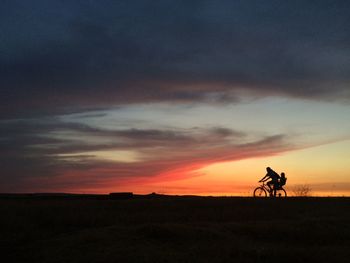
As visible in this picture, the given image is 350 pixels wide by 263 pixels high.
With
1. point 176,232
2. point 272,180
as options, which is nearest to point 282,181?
point 272,180

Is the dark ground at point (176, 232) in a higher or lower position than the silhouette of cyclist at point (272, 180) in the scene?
lower

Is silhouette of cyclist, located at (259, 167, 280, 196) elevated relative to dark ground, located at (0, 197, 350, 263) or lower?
elevated

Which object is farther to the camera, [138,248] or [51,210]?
[51,210]

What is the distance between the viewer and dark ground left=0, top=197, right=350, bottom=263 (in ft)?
58.2

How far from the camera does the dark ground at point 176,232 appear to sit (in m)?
17.8

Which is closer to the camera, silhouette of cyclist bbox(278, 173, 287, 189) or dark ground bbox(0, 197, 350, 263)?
dark ground bbox(0, 197, 350, 263)

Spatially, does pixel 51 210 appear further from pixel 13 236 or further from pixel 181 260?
pixel 181 260

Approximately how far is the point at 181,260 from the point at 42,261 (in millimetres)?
4585

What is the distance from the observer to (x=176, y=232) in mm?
20500

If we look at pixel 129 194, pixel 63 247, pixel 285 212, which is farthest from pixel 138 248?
pixel 129 194

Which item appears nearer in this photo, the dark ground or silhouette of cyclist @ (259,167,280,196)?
the dark ground

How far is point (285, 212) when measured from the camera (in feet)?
90.2

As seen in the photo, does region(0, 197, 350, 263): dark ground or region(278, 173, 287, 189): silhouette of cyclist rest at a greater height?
region(278, 173, 287, 189): silhouette of cyclist

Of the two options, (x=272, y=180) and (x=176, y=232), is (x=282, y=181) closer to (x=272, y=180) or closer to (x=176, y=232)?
(x=272, y=180)
